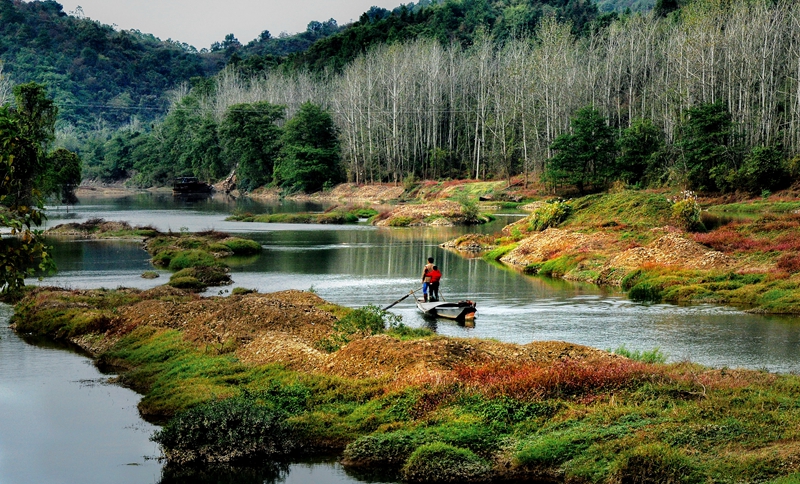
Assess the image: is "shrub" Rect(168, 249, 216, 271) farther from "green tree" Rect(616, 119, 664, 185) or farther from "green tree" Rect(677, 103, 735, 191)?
"green tree" Rect(616, 119, 664, 185)

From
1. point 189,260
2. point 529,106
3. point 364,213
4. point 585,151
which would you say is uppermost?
point 529,106

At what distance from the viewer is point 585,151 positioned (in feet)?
273

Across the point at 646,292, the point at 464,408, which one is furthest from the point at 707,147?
the point at 464,408

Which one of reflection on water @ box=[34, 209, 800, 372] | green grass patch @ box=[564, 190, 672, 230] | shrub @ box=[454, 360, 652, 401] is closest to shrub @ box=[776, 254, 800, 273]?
reflection on water @ box=[34, 209, 800, 372]

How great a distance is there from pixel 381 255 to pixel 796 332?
27162 mm

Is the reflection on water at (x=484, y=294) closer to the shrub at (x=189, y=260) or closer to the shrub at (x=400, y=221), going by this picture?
the shrub at (x=189, y=260)

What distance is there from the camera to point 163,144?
15888 centimetres

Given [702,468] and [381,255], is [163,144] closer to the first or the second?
[381,255]

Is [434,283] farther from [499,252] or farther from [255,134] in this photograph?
[255,134]

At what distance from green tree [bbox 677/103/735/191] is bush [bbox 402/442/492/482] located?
6271 cm

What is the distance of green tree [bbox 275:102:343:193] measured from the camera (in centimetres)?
11581

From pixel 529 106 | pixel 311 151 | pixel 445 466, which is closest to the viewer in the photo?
pixel 445 466

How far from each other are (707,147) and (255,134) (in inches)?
2866

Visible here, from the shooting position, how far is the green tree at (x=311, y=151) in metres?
116
